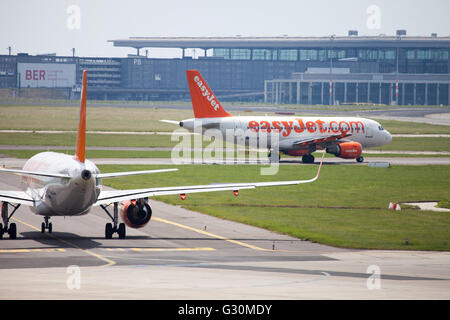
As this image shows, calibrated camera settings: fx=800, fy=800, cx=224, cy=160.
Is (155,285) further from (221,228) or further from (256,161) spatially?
(256,161)

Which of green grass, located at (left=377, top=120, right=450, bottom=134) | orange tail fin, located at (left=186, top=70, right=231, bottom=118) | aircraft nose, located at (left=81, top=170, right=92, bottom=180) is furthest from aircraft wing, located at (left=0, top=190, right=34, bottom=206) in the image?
green grass, located at (left=377, top=120, right=450, bottom=134)

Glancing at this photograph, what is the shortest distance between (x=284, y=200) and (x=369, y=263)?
22525 mm

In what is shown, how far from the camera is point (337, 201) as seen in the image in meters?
54.6

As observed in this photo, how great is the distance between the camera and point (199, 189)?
130ft

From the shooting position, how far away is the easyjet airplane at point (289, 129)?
7975cm

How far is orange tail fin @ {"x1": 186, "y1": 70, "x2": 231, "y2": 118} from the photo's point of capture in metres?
78.8

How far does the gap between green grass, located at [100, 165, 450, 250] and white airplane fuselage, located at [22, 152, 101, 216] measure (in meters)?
11.6

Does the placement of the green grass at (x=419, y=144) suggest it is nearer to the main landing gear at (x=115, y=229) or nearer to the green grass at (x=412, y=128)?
the green grass at (x=412, y=128)

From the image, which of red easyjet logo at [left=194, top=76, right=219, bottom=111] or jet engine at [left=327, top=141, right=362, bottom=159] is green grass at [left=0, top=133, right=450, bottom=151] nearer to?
jet engine at [left=327, top=141, right=362, bottom=159]

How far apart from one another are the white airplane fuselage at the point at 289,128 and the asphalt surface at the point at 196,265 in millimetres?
34266
